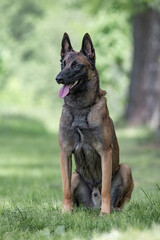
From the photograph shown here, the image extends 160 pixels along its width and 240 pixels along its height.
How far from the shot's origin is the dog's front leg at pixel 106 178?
6.60 meters

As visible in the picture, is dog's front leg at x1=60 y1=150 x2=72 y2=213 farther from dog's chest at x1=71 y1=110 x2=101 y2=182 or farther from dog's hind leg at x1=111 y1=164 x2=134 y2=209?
dog's hind leg at x1=111 y1=164 x2=134 y2=209

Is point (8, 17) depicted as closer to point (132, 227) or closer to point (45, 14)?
point (45, 14)

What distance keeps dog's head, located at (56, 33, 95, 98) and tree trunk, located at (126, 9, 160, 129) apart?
15.7 meters

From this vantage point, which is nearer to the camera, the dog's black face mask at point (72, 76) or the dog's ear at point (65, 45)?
the dog's black face mask at point (72, 76)

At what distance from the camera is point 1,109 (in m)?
32.6

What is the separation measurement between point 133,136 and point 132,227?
657 inches

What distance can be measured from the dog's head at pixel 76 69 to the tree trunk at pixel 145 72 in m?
15.7

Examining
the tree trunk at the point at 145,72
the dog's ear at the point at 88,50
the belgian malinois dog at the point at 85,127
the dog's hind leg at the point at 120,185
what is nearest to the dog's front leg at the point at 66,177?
the belgian malinois dog at the point at 85,127

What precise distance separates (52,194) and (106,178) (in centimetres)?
171

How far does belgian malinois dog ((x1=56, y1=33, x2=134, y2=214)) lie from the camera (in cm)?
657

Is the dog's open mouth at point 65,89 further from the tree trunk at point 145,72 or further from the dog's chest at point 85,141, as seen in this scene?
the tree trunk at point 145,72

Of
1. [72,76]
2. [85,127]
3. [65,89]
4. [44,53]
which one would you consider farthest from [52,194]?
[44,53]

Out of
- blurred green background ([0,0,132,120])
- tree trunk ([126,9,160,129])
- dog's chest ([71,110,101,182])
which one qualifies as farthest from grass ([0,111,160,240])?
blurred green background ([0,0,132,120])

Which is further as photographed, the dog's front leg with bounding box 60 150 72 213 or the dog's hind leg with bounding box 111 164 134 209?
the dog's hind leg with bounding box 111 164 134 209
